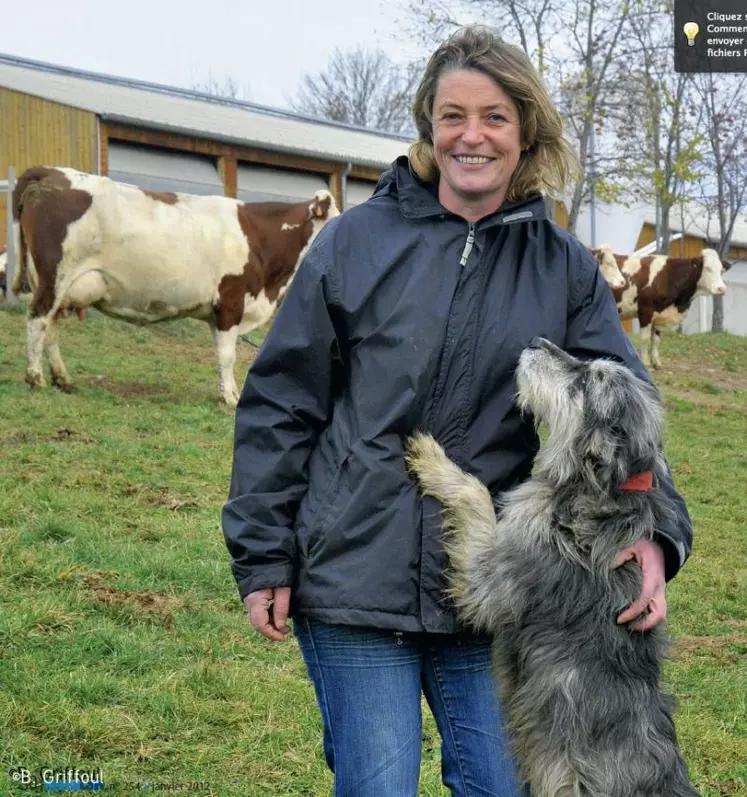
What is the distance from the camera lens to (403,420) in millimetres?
2785

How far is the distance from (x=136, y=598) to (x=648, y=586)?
3.64m

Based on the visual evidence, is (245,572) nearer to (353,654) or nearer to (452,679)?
(353,654)

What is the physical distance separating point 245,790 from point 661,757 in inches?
74.4

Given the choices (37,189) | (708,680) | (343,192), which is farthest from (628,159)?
(708,680)

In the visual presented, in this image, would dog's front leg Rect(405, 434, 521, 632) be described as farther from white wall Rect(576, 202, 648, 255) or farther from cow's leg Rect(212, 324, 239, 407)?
white wall Rect(576, 202, 648, 255)

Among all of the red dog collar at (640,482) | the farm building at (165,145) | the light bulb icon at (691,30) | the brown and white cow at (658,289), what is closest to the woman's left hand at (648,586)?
the red dog collar at (640,482)

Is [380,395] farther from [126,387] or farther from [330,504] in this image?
[126,387]

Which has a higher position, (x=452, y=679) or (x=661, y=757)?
(x=452, y=679)

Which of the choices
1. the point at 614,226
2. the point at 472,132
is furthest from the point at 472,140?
the point at 614,226

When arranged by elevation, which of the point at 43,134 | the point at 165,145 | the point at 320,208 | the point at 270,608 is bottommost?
the point at 270,608

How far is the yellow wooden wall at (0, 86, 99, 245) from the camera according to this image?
22.9 meters

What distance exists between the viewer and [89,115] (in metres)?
22.8

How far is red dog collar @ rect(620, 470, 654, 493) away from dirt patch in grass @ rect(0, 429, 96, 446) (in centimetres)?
686

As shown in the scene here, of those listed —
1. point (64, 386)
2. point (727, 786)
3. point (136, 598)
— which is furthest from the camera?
point (64, 386)
